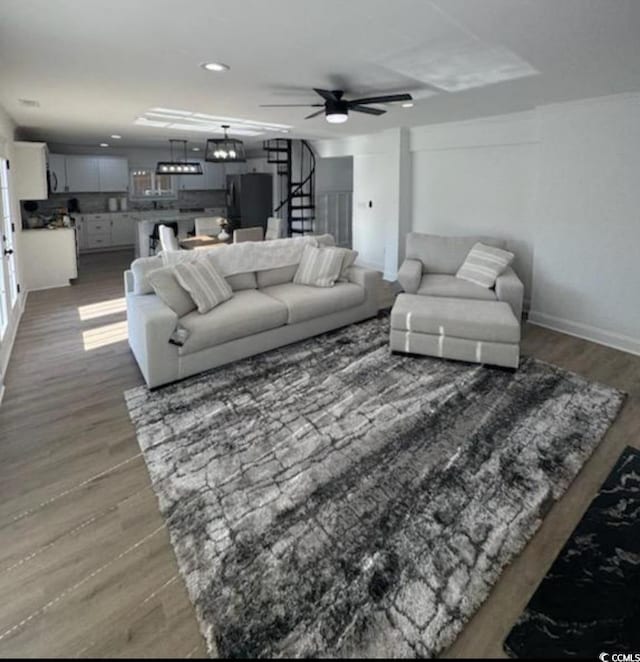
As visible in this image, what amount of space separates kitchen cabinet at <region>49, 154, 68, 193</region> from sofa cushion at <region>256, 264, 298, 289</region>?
23.9ft

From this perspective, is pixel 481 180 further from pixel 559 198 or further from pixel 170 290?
pixel 170 290

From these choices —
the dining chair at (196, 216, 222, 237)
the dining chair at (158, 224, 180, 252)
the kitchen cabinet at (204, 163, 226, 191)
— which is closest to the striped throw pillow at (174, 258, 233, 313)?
the dining chair at (158, 224, 180, 252)

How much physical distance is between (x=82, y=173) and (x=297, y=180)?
494 centimetres

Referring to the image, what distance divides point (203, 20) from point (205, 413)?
2.34 metres

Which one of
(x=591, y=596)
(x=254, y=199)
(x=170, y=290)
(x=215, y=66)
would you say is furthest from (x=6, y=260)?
(x=254, y=199)

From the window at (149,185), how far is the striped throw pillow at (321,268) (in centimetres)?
773

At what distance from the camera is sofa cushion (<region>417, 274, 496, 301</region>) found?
14.8 ft

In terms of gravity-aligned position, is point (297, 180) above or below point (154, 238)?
above

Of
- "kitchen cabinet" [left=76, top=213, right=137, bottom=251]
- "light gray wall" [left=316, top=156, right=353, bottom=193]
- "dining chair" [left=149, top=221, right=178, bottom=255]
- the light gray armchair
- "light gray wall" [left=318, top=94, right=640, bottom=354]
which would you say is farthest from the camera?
"kitchen cabinet" [left=76, top=213, right=137, bottom=251]

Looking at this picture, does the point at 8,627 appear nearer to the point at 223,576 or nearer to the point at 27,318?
the point at 223,576

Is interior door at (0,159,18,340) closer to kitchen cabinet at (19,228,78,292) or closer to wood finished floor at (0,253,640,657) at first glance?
wood finished floor at (0,253,640,657)

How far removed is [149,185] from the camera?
11.2m

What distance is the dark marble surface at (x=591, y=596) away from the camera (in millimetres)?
1560

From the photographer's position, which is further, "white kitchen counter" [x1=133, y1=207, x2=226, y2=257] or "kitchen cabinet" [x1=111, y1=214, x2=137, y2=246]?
"kitchen cabinet" [x1=111, y1=214, x2=137, y2=246]
